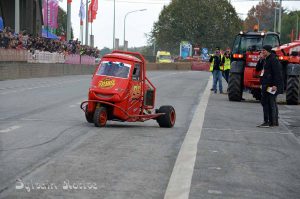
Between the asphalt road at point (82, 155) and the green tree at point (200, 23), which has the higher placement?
the green tree at point (200, 23)

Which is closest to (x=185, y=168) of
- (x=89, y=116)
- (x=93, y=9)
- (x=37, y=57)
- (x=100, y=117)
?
(x=100, y=117)

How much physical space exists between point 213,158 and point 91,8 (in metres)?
58.4

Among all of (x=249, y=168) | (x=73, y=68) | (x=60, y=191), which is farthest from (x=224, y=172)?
(x=73, y=68)

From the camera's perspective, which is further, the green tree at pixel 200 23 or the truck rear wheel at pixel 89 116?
the green tree at pixel 200 23

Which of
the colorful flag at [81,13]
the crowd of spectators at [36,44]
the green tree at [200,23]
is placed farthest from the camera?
the green tree at [200,23]

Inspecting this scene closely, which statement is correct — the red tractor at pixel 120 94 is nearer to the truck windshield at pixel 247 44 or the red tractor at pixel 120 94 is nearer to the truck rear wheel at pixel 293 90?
the truck rear wheel at pixel 293 90

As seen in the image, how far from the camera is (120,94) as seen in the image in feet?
42.8

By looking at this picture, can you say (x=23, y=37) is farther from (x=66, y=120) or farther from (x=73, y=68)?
(x=66, y=120)

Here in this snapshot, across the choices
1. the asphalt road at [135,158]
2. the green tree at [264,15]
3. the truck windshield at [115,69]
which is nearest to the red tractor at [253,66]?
the asphalt road at [135,158]

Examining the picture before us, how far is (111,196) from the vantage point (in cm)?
682

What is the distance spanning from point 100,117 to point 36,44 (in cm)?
3153

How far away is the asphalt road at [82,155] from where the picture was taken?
23.5 feet

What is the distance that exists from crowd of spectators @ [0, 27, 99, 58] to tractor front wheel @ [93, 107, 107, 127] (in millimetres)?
23442

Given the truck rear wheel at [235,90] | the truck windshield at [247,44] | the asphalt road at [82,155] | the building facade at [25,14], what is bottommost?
the truck rear wheel at [235,90]
